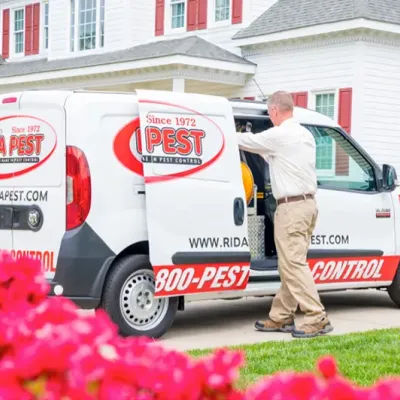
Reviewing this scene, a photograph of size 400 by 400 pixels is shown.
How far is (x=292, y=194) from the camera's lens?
8422mm

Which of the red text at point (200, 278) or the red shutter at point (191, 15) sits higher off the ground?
the red shutter at point (191, 15)

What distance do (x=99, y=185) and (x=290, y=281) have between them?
1841mm

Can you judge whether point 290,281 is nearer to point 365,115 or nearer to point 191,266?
point 191,266

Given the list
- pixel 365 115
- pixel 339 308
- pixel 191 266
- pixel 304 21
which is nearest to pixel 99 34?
pixel 304 21

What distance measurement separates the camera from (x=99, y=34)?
94.1ft

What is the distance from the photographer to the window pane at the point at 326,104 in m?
23.1

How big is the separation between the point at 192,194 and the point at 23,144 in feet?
4.66

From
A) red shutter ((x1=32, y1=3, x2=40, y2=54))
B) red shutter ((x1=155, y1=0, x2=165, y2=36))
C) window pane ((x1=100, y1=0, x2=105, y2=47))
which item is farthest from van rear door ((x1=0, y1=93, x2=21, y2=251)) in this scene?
red shutter ((x1=32, y1=3, x2=40, y2=54))

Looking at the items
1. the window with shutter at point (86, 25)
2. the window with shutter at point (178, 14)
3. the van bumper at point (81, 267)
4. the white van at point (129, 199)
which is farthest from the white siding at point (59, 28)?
the van bumper at point (81, 267)

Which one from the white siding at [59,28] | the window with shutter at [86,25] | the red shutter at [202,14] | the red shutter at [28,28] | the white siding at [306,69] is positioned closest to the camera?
the white siding at [306,69]

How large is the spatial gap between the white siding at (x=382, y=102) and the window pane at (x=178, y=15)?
6192 millimetres

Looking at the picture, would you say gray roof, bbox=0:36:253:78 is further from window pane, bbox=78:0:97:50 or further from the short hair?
the short hair

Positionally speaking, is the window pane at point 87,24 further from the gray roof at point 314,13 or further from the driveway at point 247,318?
the driveway at point 247,318

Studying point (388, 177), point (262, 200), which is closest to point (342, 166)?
point (388, 177)
